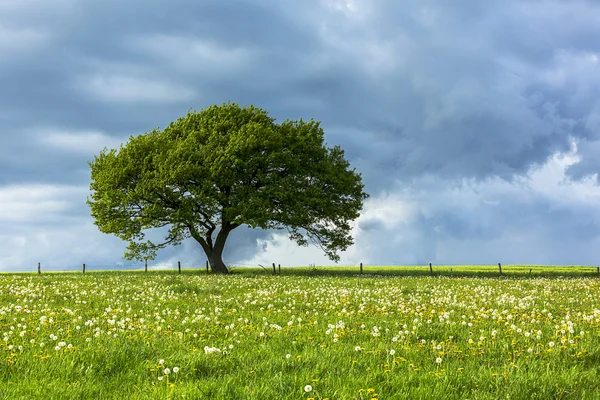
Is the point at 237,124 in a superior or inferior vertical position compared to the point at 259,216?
superior

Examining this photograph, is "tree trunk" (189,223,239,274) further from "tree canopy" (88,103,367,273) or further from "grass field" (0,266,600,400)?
"grass field" (0,266,600,400)

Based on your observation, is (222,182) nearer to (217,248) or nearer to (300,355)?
(217,248)

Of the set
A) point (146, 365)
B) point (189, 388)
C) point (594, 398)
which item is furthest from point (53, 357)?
point (594, 398)

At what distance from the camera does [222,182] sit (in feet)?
142

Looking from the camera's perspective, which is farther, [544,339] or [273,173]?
[273,173]

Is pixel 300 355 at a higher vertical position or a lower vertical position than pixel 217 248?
lower

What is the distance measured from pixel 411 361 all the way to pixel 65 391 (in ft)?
17.0

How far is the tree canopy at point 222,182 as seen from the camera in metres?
42.7

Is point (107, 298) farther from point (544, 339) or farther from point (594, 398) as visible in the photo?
→ point (594, 398)

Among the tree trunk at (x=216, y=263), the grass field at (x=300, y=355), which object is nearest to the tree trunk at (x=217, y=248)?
the tree trunk at (x=216, y=263)

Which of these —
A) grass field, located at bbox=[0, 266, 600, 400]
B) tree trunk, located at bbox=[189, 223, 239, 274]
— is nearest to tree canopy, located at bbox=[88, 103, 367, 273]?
tree trunk, located at bbox=[189, 223, 239, 274]

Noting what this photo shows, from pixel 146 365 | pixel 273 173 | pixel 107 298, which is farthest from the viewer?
pixel 273 173

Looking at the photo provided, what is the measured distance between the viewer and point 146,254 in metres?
46.4

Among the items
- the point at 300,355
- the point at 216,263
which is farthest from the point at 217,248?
the point at 300,355
